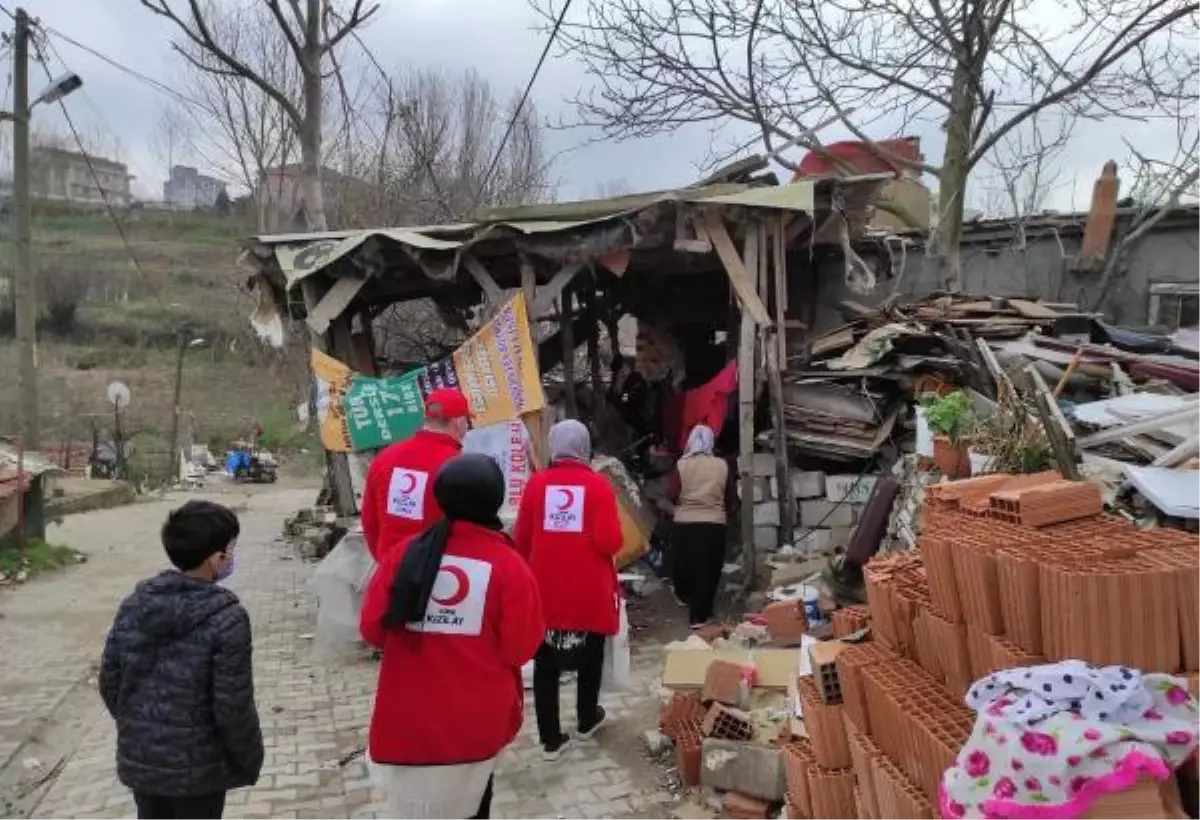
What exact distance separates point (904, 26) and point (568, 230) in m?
7.92

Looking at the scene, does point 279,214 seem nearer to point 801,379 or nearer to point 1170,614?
point 801,379

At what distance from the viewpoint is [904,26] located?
13141 mm

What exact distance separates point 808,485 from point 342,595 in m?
4.02

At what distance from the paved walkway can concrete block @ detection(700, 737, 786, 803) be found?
318 millimetres

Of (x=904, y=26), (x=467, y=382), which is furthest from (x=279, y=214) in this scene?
(x=467, y=382)

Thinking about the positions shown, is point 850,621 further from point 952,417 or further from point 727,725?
point 952,417

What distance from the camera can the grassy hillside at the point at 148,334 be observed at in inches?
1225

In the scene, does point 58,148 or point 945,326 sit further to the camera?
point 58,148

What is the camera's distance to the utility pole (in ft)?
49.1

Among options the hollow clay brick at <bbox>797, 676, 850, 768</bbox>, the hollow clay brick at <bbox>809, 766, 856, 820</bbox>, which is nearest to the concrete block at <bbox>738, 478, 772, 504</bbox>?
the hollow clay brick at <bbox>797, 676, 850, 768</bbox>

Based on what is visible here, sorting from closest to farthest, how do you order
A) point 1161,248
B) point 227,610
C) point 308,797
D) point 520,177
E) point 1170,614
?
point 1170,614 < point 227,610 < point 308,797 < point 1161,248 < point 520,177

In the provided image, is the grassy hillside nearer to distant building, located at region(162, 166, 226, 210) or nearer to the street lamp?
distant building, located at region(162, 166, 226, 210)

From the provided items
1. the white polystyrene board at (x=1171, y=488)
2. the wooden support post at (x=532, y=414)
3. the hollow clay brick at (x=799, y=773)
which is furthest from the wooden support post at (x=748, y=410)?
the hollow clay brick at (x=799, y=773)

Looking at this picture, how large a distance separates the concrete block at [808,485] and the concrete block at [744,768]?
4.09 m
